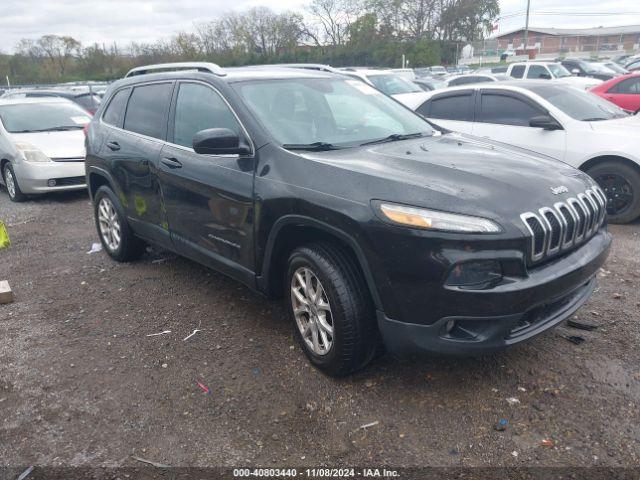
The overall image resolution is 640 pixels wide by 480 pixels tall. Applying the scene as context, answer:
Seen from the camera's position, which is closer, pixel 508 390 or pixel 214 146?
pixel 508 390

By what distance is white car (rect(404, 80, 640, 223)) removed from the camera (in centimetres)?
611

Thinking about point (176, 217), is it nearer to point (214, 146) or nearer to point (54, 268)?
point (214, 146)

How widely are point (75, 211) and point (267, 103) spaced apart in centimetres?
531

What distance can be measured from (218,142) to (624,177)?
4750mm

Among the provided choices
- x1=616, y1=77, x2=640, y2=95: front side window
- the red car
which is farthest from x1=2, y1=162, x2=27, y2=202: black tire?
x1=616, y1=77, x2=640, y2=95: front side window

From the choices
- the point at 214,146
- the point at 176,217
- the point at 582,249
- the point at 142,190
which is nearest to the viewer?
the point at 582,249

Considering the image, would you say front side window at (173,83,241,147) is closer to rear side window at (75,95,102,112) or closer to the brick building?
rear side window at (75,95,102,112)

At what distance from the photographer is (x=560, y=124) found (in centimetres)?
649

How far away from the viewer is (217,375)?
3.46 meters

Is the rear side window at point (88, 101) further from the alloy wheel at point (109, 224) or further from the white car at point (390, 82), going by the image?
the alloy wheel at point (109, 224)

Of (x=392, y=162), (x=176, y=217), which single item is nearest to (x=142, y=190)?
(x=176, y=217)

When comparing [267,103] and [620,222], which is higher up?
[267,103]

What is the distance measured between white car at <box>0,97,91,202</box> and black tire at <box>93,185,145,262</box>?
3.24 metres

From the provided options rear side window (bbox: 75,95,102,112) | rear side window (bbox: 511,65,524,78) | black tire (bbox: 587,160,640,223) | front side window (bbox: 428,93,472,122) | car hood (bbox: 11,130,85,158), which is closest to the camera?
black tire (bbox: 587,160,640,223)
